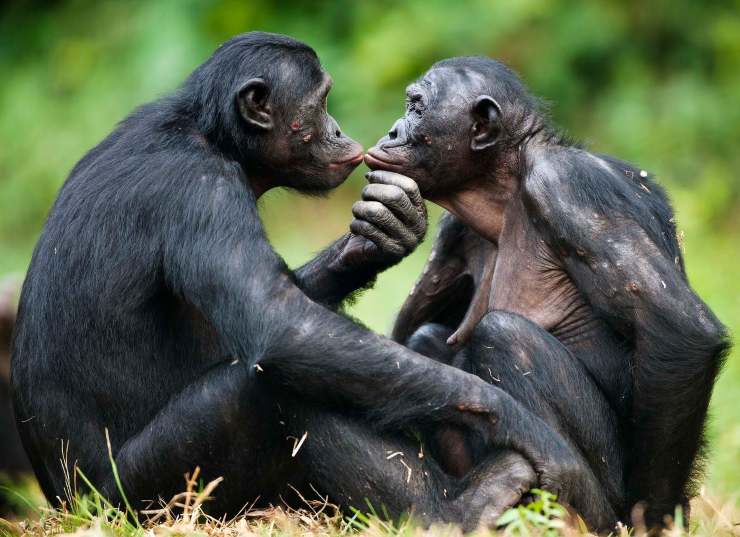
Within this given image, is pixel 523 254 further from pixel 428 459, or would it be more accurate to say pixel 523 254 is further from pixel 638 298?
pixel 428 459

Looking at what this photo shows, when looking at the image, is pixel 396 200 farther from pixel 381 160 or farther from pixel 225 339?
pixel 225 339

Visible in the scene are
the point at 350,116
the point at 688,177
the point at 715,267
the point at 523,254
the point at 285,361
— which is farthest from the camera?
the point at 350,116

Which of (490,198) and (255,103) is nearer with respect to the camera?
(255,103)

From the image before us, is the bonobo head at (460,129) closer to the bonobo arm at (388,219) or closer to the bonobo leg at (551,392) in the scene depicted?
the bonobo arm at (388,219)

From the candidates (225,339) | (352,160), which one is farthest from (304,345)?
(352,160)

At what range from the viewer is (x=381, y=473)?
479cm

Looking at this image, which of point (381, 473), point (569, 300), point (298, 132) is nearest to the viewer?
point (381, 473)

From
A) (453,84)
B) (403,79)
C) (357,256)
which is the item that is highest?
(403,79)

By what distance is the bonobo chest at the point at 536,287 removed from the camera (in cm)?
532

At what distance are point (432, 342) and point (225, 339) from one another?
4.65ft

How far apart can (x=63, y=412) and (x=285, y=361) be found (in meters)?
1.19

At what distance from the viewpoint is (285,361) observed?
463 cm

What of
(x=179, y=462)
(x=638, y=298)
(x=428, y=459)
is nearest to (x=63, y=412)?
(x=179, y=462)

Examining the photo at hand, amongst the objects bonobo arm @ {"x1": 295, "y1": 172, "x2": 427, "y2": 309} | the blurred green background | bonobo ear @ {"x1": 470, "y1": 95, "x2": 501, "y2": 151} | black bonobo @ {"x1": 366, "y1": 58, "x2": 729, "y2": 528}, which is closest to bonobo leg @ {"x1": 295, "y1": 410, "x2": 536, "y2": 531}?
black bonobo @ {"x1": 366, "y1": 58, "x2": 729, "y2": 528}
